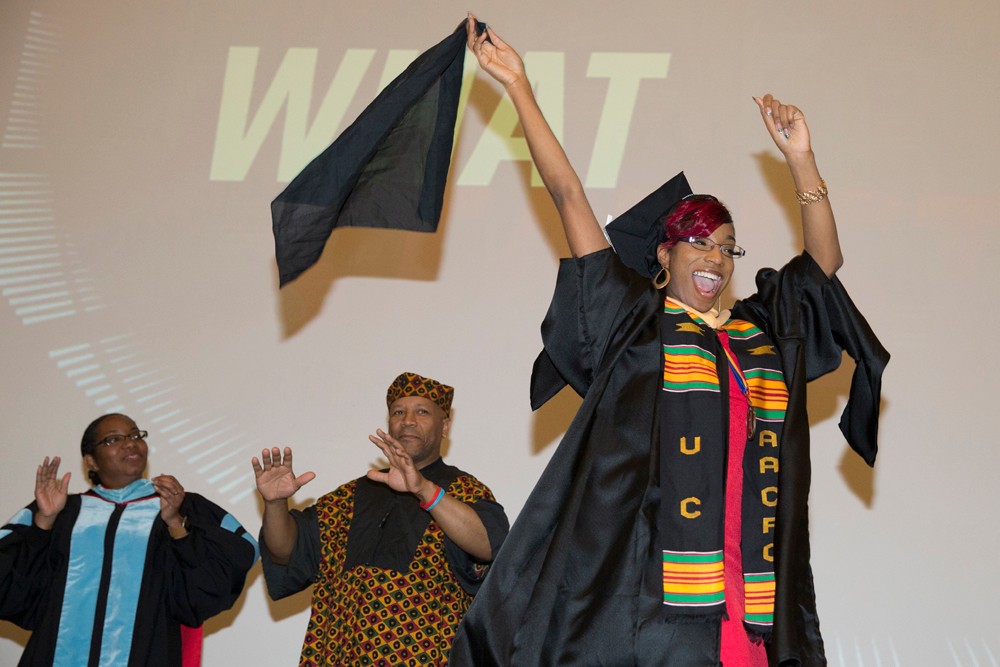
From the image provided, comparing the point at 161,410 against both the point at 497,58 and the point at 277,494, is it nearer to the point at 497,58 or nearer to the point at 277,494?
the point at 277,494

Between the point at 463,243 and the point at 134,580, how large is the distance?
1.73 m

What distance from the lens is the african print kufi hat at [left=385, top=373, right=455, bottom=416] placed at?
3.74 metres

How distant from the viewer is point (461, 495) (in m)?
3.54

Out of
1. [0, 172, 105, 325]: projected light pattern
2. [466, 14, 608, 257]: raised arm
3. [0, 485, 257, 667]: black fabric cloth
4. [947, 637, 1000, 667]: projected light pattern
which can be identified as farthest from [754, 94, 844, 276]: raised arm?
[0, 172, 105, 325]: projected light pattern

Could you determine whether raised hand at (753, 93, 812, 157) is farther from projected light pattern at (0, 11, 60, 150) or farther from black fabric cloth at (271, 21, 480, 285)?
projected light pattern at (0, 11, 60, 150)

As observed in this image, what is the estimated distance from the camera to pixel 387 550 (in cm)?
342

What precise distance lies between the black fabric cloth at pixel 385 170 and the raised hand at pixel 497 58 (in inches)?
7.4

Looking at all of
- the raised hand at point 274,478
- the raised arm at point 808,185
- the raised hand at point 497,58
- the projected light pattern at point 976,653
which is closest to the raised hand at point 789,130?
the raised arm at point 808,185

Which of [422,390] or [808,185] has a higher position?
[808,185]

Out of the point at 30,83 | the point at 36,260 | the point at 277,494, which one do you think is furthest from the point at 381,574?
the point at 30,83

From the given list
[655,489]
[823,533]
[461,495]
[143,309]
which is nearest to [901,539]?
[823,533]

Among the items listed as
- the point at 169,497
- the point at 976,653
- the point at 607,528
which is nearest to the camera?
the point at 607,528

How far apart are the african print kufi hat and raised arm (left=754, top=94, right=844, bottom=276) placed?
4.53 ft

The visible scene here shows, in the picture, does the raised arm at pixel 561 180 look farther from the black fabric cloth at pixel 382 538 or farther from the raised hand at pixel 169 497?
the raised hand at pixel 169 497
